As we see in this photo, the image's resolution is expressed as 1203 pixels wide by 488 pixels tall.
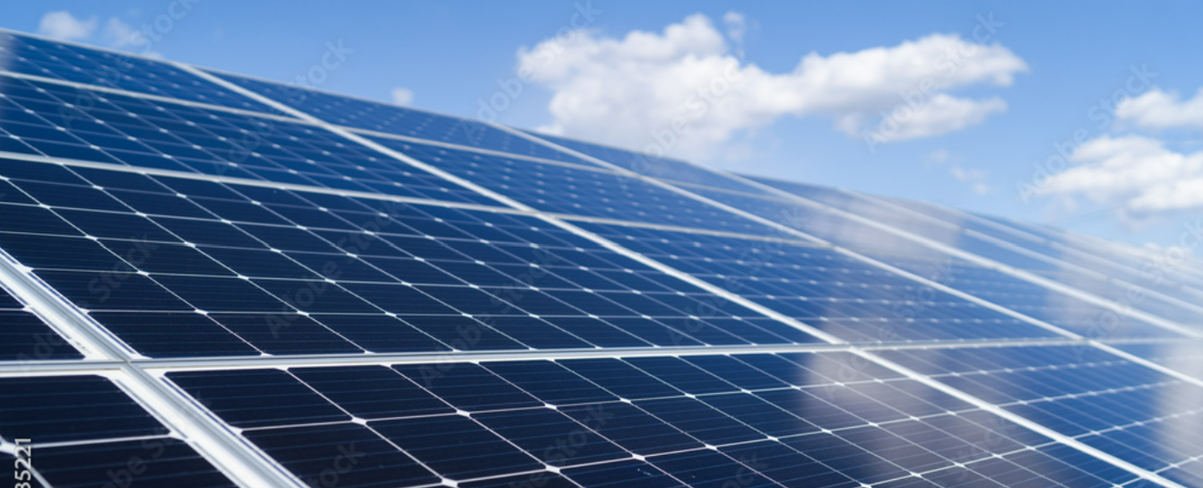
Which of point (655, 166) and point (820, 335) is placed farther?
point (655, 166)

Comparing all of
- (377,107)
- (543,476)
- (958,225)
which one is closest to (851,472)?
(543,476)

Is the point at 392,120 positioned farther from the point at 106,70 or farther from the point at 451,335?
the point at 451,335

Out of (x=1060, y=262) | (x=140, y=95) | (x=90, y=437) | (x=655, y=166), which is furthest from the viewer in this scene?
(x=1060, y=262)

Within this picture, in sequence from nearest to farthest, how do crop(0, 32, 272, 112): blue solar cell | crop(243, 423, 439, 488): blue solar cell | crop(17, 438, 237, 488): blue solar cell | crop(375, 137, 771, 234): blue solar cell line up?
crop(17, 438, 237, 488): blue solar cell → crop(243, 423, 439, 488): blue solar cell → crop(0, 32, 272, 112): blue solar cell → crop(375, 137, 771, 234): blue solar cell

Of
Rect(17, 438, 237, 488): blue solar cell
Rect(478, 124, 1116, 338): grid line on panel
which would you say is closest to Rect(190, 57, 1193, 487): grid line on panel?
Rect(478, 124, 1116, 338): grid line on panel

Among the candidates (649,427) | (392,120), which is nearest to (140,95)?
(392,120)

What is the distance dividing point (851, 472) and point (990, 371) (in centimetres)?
729

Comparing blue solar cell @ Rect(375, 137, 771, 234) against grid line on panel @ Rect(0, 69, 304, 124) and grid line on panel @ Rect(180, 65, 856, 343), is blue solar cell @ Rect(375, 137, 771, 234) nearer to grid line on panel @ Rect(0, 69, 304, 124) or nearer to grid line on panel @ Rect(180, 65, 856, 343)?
grid line on panel @ Rect(180, 65, 856, 343)

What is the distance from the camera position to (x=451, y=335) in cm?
1016

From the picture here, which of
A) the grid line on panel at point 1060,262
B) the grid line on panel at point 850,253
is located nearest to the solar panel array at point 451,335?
the grid line on panel at point 850,253

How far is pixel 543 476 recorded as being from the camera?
24.8ft

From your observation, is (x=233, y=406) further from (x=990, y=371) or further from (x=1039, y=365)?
(x=1039, y=365)

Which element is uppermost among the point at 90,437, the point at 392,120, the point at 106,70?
the point at 392,120

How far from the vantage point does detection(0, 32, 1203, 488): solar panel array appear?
705cm
